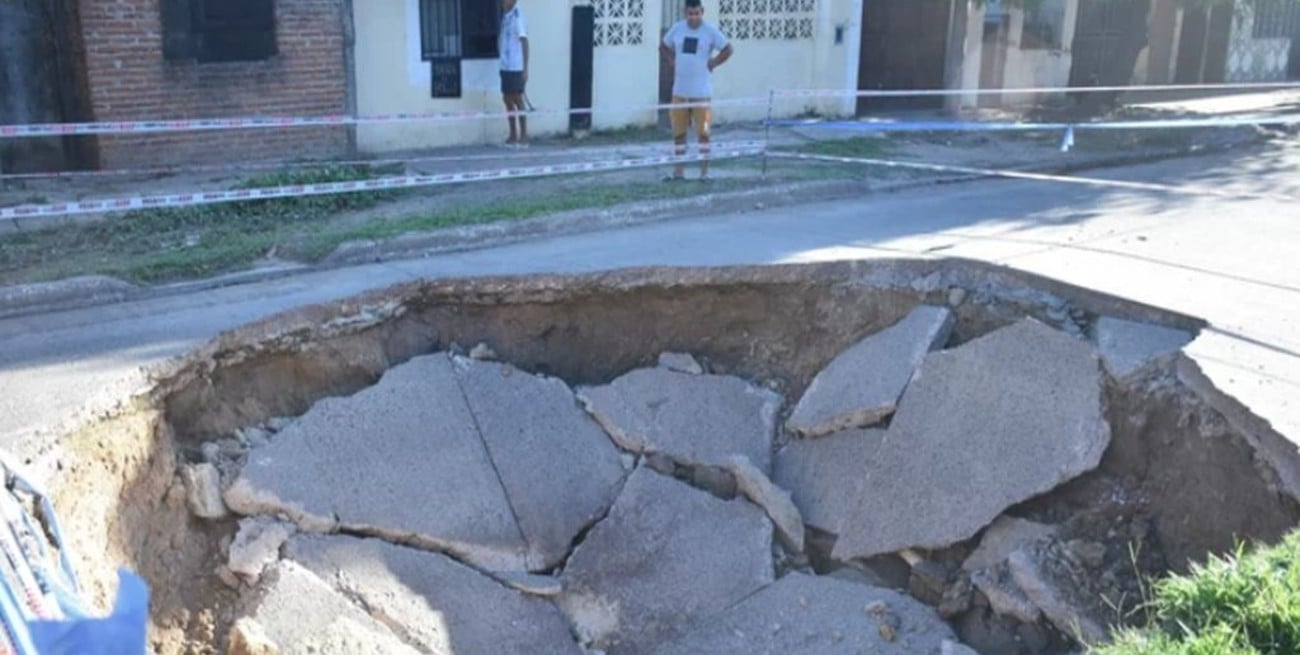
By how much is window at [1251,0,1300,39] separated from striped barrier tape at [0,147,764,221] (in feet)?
56.4

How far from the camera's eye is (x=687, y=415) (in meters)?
7.11

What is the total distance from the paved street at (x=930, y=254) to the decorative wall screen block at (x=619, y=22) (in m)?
5.25

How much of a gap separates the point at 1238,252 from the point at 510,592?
19.7 feet

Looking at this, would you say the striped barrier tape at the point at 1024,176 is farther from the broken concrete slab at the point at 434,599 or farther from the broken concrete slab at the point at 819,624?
the broken concrete slab at the point at 434,599

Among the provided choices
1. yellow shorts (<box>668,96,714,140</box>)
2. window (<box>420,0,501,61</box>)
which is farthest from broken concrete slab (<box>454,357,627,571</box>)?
window (<box>420,0,501,61</box>)

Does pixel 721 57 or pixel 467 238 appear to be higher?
pixel 721 57

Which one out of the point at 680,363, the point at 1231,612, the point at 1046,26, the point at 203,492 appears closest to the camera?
the point at 1231,612

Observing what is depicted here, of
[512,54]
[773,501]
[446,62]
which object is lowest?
[773,501]

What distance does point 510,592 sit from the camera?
6035mm

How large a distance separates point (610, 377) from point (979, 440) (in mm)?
2419

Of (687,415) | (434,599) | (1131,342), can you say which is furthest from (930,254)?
(434,599)

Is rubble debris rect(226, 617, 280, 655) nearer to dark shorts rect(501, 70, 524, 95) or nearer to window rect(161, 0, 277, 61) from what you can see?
window rect(161, 0, 277, 61)

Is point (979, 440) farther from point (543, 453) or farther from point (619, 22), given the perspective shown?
point (619, 22)

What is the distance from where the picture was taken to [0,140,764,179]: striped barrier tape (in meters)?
11.5
